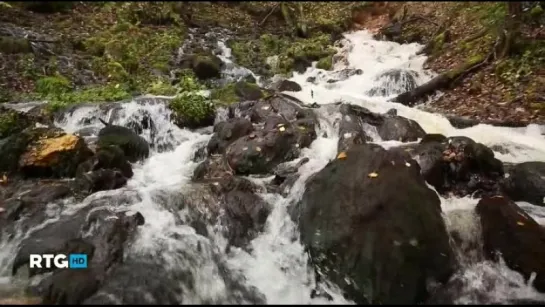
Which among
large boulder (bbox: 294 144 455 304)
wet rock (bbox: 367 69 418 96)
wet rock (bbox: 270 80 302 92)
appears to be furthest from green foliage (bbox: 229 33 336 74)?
large boulder (bbox: 294 144 455 304)

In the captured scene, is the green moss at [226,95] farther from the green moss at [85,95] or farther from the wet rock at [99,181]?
the wet rock at [99,181]

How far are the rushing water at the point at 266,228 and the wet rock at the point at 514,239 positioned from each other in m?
0.12

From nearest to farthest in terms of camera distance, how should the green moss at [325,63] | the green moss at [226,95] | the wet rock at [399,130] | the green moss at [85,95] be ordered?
the wet rock at [399,130]
the green moss at [85,95]
the green moss at [226,95]
the green moss at [325,63]

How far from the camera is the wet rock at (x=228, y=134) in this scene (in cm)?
815

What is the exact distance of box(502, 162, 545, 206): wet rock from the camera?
6.33m

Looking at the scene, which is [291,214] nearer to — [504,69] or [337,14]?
[504,69]

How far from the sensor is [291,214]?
6.02m

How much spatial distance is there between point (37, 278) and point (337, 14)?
694 inches

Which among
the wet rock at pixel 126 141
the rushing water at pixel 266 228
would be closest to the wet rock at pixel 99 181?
the rushing water at pixel 266 228

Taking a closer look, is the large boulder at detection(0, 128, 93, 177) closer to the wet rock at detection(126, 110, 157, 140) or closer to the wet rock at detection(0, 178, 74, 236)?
the wet rock at detection(0, 178, 74, 236)

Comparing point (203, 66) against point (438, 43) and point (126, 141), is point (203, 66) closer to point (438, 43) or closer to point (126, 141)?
point (126, 141)

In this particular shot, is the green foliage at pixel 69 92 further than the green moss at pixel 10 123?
Yes

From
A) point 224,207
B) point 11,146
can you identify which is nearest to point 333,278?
point 224,207

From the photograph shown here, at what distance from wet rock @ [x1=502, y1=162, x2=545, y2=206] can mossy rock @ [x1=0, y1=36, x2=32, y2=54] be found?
1196 centimetres
